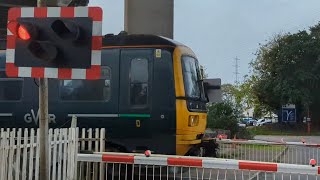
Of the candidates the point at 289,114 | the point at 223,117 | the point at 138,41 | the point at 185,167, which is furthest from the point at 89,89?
the point at 289,114

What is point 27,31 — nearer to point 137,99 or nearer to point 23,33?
point 23,33

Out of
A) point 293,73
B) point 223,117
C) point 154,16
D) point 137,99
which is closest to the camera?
point 137,99

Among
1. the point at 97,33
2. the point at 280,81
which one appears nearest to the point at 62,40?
the point at 97,33

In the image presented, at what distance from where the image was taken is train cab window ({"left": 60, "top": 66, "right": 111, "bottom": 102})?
34.4 feet

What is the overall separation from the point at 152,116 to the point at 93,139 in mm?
1337

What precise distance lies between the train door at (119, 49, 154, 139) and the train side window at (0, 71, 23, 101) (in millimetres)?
2416

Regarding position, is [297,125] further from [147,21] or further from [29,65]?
[29,65]

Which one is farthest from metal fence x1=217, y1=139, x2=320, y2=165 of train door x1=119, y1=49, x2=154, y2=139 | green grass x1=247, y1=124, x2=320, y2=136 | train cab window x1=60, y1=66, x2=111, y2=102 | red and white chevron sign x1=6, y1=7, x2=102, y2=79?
green grass x1=247, y1=124, x2=320, y2=136

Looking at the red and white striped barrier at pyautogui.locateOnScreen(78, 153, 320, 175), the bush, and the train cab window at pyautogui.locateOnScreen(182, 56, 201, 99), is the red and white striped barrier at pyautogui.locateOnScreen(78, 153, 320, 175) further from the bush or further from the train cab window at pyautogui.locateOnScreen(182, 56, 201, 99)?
the bush

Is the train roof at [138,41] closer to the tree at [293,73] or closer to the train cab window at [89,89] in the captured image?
the train cab window at [89,89]

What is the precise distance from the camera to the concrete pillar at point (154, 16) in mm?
18375

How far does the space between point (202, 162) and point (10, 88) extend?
17.5ft

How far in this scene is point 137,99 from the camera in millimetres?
10273

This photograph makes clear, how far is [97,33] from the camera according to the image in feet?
19.1
